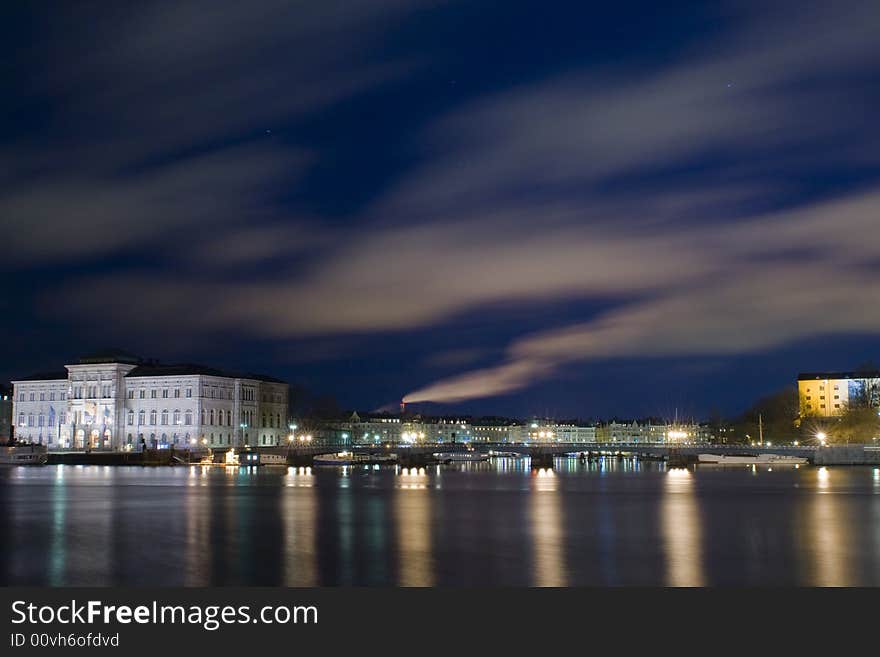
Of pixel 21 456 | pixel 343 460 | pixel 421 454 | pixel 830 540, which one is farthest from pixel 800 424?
pixel 830 540

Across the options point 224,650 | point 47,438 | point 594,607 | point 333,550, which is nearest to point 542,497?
point 333,550

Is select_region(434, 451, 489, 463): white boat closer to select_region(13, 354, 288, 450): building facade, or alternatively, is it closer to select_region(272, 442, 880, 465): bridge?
select_region(272, 442, 880, 465): bridge

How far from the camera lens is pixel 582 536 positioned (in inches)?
1433

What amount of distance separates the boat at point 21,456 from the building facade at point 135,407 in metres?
31.8

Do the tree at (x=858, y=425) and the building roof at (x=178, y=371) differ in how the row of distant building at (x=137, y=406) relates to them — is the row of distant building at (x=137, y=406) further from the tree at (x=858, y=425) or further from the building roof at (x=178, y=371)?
the tree at (x=858, y=425)

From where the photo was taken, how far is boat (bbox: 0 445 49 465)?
128 m

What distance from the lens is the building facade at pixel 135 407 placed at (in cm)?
16562

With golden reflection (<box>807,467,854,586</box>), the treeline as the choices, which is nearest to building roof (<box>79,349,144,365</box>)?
the treeline

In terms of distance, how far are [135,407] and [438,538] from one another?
144530mm

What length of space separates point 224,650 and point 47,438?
168 meters

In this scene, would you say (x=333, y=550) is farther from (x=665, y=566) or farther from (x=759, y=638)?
(x=759, y=638)

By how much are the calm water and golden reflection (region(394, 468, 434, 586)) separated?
79 millimetres

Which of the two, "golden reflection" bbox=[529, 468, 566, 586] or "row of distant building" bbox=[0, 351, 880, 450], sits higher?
"row of distant building" bbox=[0, 351, 880, 450]

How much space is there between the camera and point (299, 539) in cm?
3509
